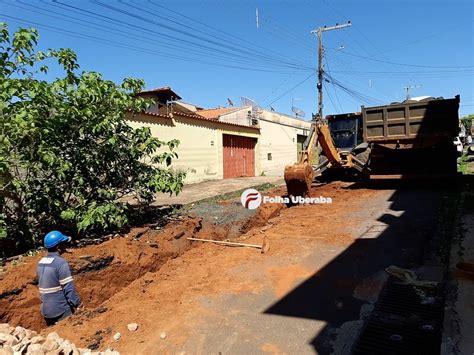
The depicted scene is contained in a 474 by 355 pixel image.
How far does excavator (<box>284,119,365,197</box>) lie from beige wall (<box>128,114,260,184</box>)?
20.9 ft

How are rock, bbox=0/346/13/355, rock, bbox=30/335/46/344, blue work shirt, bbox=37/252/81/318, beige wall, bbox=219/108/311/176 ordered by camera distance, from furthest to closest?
beige wall, bbox=219/108/311/176
blue work shirt, bbox=37/252/81/318
rock, bbox=30/335/46/344
rock, bbox=0/346/13/355

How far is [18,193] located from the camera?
580cm

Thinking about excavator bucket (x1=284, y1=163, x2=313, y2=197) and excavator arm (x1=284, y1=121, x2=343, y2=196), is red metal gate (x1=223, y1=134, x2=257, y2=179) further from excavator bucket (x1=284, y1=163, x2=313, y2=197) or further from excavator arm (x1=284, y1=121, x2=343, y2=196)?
excavator bucket (x1=284, y1=163, x2=313, y2=197)

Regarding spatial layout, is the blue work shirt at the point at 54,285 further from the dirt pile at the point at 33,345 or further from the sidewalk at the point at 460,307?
the sidewalk at the point at 460,307

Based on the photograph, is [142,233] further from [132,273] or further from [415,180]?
[415,180]

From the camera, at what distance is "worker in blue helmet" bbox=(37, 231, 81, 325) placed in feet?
14.1

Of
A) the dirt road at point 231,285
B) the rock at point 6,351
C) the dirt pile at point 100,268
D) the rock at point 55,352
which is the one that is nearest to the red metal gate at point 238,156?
the dirt road at point 231,285

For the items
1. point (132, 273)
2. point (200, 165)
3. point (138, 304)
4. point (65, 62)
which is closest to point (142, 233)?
point (132, 273)

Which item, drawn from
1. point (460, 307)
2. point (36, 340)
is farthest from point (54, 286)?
point (460, 307)

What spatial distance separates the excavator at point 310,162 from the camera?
993 cm

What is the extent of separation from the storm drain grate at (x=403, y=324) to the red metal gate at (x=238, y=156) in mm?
15389

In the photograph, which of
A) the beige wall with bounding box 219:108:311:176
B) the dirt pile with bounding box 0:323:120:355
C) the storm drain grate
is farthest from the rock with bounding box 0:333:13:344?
the beige wall with bounding box 219:108:311:176

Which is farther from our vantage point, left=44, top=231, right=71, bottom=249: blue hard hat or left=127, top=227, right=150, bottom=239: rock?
left=127, top=227, right=150, bottom=239: rock

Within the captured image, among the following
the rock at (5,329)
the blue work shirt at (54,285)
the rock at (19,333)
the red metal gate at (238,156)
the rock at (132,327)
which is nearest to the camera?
the rock at (19,333)
